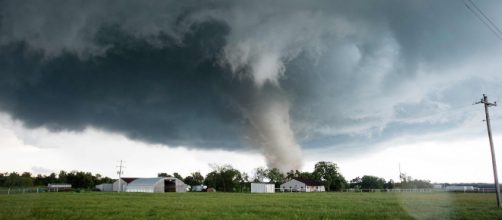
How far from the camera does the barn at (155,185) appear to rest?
377ft

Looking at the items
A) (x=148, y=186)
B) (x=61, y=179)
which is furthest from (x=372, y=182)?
(x=61, y=179)

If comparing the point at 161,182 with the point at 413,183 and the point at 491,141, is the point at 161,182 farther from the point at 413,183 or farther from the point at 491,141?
the point at 413,183

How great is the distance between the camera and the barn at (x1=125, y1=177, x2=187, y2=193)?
115 m

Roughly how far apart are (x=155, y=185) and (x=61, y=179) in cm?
7783

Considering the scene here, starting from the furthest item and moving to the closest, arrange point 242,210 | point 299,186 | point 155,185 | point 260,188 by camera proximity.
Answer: point 299,186 < point 260,188 < point 155,185 < point 242,210

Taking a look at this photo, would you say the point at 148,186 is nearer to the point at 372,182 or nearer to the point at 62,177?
the point at 62,177

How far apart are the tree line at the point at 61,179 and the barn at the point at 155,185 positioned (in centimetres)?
4208

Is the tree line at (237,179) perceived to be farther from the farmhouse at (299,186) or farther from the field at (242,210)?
the field at (242,210)

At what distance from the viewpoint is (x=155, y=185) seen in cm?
11569

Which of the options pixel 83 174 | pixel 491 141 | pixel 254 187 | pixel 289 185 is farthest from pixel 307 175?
pixel 491 141

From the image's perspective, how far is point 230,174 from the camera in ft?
494

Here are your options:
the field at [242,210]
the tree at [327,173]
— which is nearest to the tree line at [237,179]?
the tree at [327,173]

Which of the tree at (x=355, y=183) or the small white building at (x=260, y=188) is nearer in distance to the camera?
the small white building at (x=260, y=188)

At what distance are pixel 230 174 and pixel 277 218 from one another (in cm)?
13033
